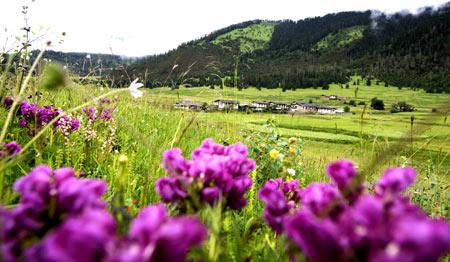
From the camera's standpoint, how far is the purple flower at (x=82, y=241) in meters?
0.64

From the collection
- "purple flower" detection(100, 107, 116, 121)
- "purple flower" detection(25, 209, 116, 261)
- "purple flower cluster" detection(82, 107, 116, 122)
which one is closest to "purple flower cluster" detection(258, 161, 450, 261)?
"purple flower" detection(25, 209, 116, 261)

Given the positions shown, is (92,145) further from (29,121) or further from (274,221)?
(274,221)

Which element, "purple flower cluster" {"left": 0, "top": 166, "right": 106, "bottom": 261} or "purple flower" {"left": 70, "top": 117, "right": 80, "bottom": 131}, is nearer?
"purple flower cluster" {"left": 0, "top": 166, "right": 106, "bottom": 261}

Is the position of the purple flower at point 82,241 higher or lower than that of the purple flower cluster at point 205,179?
higher

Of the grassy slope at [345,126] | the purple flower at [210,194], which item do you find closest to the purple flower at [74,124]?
the grassy slope at [345,126]

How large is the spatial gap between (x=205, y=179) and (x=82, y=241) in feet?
2.93

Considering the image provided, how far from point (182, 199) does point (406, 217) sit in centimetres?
101

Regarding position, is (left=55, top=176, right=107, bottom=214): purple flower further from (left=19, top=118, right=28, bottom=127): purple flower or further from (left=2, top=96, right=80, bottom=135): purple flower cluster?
(left=19, top=118, right=28, bottom=127): purple flower

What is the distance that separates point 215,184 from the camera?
158 cm

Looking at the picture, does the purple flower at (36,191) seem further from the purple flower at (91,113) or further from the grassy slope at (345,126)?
the purple flower at (91,113)

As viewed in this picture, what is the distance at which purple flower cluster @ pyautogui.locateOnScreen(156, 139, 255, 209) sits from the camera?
1532mm

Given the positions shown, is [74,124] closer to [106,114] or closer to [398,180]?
[106,114]

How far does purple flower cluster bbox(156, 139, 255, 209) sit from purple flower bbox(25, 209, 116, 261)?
750 millimetres

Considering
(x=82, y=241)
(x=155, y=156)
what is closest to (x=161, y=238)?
(x=82, y=241)
